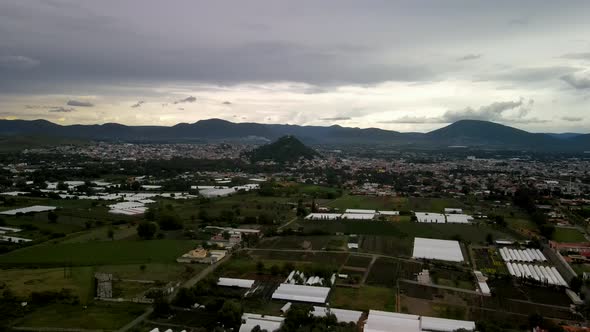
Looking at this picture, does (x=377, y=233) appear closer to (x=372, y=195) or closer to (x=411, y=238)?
(x=411, y=238)

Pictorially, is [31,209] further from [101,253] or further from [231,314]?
[231,314]

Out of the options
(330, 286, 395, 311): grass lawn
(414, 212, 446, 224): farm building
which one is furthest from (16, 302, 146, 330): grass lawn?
(414, 212, 446, 224): farm building

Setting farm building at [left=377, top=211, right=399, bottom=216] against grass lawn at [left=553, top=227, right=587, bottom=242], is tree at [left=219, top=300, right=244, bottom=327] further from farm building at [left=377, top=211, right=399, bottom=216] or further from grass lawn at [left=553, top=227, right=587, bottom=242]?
farm building at [left=377, top=211, right=399, bottom=216]

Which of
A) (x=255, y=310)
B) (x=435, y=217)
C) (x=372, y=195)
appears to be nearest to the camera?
(x=255, y=310)

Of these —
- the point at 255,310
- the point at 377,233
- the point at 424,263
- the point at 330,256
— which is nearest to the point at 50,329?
the point at 255,310

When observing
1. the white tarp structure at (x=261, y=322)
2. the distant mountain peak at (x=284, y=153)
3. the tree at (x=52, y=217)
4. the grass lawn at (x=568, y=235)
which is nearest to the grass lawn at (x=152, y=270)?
the white tarp structure at (x=261, y=322)
